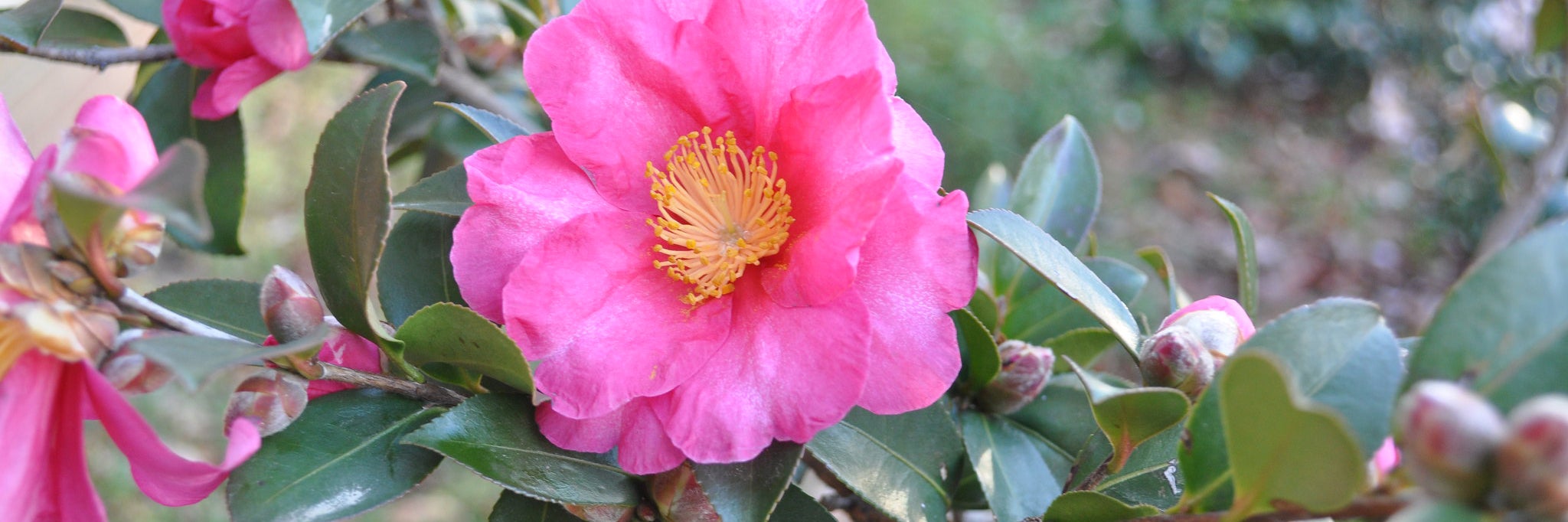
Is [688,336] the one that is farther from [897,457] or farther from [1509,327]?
[1509,327]

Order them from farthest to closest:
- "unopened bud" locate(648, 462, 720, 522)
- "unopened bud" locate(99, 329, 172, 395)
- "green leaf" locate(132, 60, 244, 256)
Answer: "green leaf" locate(132, 60, 244, 256) → "unopened bud" locate(648, 462, 720, 522) → "unopened bud" locate(99, 329, 172, 395)

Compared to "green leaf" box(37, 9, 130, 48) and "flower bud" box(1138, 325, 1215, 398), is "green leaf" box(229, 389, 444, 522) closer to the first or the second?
"flower bud" box(1138, 325, 1215, 398)

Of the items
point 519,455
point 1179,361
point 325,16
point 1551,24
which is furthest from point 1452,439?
point 1551,24

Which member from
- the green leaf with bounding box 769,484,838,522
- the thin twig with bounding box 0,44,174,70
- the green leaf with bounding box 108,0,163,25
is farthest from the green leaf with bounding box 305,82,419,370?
the green leaf with bounding box 108,0,163,25

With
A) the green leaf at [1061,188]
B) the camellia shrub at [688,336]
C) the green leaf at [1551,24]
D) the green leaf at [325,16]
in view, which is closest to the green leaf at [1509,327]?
the camellia shrub at [688,336]

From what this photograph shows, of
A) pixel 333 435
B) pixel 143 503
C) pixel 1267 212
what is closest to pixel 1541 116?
pixel 1267 212

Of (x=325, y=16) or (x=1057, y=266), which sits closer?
(x=1057, y=266)

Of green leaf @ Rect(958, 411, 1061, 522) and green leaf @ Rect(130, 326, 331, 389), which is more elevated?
green leaf @ Rect(130, 326, 331, 389)
